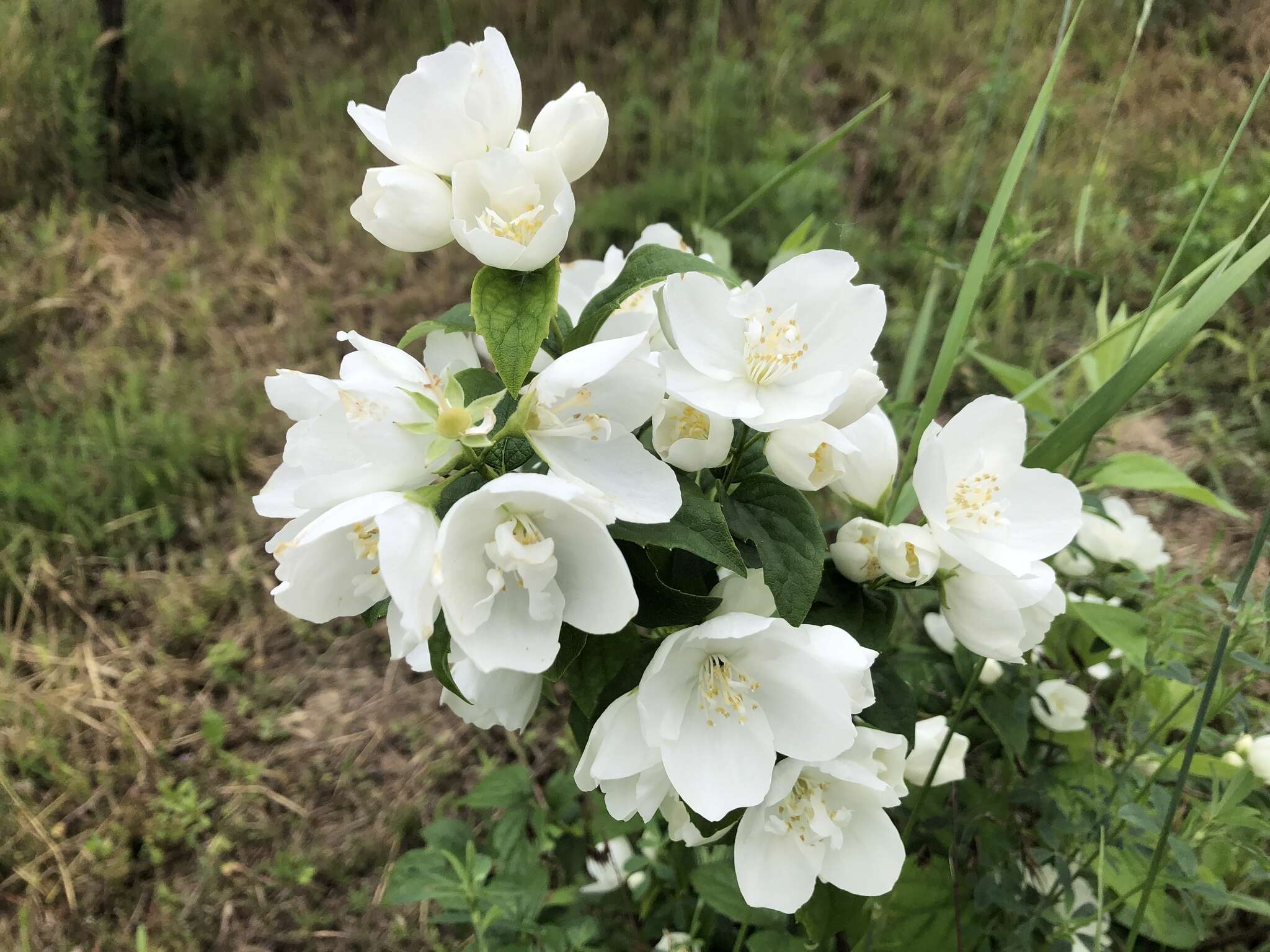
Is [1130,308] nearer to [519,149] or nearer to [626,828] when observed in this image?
[626,828]

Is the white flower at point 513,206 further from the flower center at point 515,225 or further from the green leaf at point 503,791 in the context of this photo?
the green leaf at point 503,791

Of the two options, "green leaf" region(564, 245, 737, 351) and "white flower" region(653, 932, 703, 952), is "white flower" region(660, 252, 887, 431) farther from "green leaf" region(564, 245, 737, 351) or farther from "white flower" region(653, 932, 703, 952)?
"white flower" region(653, 932, 703, 952)

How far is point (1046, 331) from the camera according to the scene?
2.31 meters

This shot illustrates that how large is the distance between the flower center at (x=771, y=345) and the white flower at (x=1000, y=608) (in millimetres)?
242

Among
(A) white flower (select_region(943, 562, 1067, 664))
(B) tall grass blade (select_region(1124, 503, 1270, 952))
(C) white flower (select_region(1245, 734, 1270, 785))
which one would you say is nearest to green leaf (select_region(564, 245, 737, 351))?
(A) white flower (select_region(943, 562, 1067, 664))

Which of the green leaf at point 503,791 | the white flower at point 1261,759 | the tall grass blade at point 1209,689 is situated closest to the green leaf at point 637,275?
the tall grass blade at point 1209,689

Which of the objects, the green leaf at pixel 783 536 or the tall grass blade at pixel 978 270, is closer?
the green leaf at pixel 783 536

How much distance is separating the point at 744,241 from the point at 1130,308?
1111 mm

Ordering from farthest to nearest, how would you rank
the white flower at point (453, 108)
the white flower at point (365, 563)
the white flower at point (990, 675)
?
the white flower at point (990, 675) < the white flower at point (453, 108) < the white flower at point (365, 563)

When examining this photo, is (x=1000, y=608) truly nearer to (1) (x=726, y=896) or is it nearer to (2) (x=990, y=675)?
(2) (x=990, y=675)

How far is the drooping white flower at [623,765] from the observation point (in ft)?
2.19

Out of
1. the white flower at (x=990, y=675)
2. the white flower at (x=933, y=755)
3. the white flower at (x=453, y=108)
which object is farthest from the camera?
the white flower at (x=990, y=675)

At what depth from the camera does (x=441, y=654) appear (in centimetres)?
64

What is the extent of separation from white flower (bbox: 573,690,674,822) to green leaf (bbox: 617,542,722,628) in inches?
2.6
